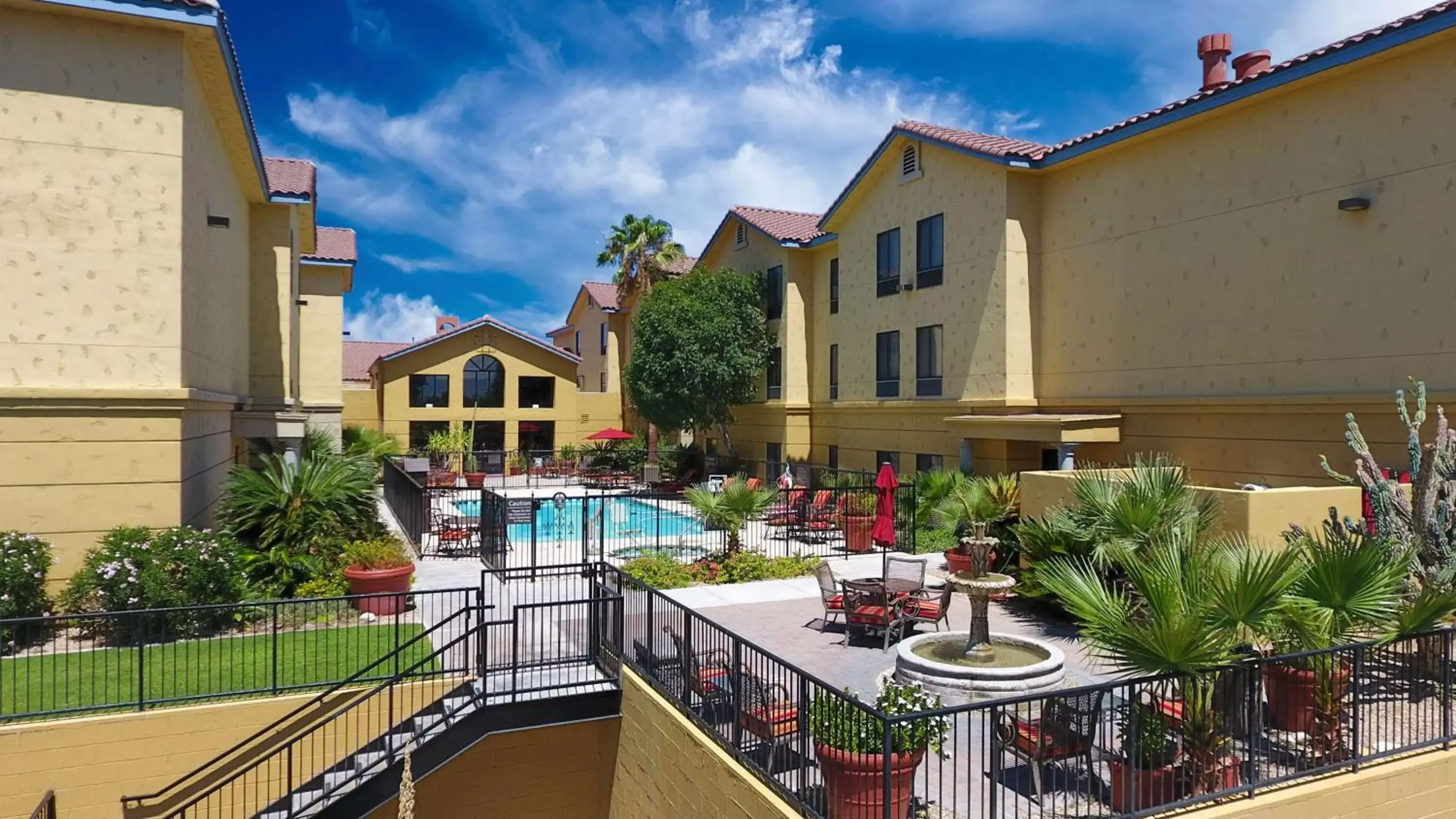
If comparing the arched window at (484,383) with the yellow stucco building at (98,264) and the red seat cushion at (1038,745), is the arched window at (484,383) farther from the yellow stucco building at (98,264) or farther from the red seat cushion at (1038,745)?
the red seat cushion at (1038,745)

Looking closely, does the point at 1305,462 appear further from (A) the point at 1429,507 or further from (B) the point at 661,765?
(B) the point at 661,765

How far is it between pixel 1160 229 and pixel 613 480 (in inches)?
913

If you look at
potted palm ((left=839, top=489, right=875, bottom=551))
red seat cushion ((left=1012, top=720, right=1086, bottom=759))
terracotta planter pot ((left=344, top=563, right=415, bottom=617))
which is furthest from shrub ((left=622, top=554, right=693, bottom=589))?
red seat cushion ((left=1012, top=720, right=1086, bottom=759))

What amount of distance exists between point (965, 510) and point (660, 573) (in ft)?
23.2

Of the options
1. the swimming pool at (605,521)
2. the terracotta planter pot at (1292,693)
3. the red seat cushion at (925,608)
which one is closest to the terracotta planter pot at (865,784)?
the terracotta planter pot at (1292,693)

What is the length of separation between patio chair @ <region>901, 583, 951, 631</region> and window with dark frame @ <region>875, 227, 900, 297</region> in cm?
1709

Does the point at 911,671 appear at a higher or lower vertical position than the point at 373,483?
lower

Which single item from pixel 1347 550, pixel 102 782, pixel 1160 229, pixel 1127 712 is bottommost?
pixel 102 782

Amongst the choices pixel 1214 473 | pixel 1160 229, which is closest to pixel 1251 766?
pixel 1214 473

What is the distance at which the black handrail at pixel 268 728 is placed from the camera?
984cm

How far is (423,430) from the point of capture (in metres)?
44.6

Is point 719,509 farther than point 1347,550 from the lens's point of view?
Yes

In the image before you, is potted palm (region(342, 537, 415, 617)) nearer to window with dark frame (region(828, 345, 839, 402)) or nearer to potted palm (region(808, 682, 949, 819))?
potted palm (region(808, 682, 949, 819))

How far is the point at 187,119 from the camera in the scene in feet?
47.7
